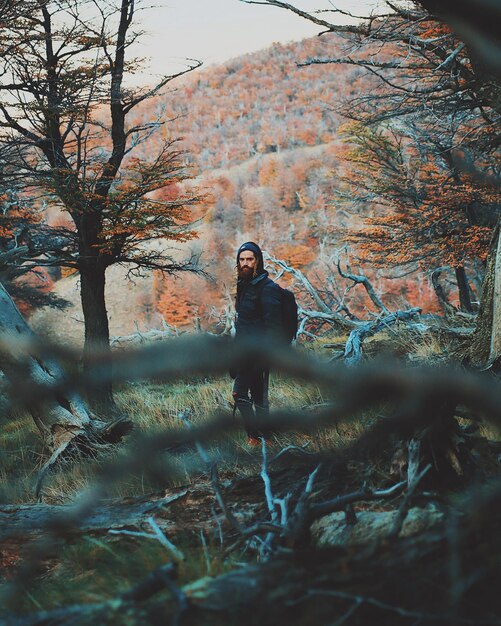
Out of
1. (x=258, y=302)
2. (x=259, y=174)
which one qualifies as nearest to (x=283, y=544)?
(x=258, y=302)

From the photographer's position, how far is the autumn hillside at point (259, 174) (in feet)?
150

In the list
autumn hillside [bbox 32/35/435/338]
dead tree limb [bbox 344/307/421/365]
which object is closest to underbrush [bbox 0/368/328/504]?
dead tree limb [bbox 344/307/421/365]

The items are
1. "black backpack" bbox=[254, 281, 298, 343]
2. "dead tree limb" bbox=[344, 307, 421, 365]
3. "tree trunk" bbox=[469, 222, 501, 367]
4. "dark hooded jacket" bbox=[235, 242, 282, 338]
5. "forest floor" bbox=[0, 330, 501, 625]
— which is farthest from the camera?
"dead tree limb" bbox=[344, 307, 421, 365]

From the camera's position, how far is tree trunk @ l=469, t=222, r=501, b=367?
4477 mm

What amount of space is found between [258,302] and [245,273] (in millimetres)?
292

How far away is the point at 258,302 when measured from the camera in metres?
4.93

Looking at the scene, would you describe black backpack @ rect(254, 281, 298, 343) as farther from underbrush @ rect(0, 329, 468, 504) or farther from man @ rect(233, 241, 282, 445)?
underbrush @ rect(0, 329, 468, 504)

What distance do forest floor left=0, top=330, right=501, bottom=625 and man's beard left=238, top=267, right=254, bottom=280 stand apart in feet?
8.30

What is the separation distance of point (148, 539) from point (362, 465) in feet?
2.22

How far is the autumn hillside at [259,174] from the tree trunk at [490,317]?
2032 cm

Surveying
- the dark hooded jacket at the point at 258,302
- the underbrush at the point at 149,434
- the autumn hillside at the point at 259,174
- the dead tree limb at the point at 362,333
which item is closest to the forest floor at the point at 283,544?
the underbrush at the point at 149,434

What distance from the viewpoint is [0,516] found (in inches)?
91.0

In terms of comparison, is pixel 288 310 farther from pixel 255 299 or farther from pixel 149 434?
pixel 149 434

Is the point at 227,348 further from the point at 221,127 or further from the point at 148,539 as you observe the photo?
the point at 221,127
